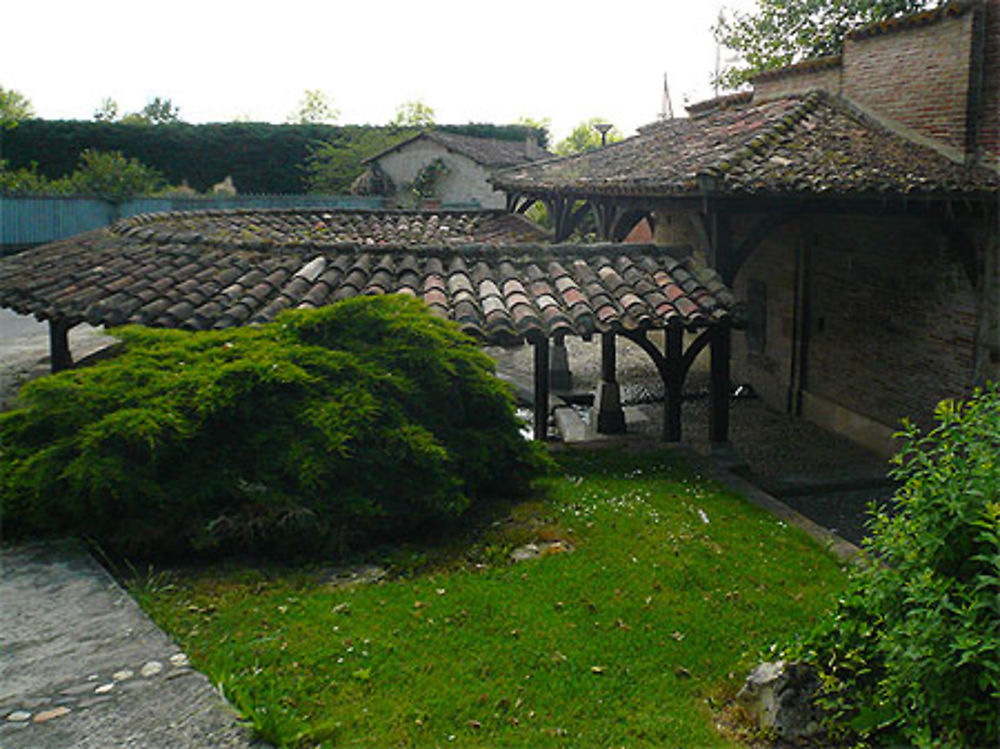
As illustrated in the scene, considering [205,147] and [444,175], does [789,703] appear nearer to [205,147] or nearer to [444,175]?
[444,175]

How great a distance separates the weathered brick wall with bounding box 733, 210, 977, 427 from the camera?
11383mm

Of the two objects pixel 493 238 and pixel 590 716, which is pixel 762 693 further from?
pixel 493 238

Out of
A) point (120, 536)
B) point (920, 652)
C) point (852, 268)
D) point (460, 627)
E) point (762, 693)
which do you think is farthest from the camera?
point (852, 268)

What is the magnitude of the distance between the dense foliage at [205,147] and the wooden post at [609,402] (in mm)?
26314

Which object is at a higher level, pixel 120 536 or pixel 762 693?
pixel 120 536

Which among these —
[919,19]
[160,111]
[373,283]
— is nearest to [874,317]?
[919,19]

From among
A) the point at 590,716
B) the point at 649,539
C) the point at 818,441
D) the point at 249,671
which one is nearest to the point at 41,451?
the point at 249,671

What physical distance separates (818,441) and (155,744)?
11.3m

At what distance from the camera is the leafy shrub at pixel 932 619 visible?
139 inches

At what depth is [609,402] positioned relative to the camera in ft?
44.9

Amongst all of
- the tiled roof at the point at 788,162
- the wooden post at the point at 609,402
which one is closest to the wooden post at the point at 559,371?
the tiled roof at the point at 788,162

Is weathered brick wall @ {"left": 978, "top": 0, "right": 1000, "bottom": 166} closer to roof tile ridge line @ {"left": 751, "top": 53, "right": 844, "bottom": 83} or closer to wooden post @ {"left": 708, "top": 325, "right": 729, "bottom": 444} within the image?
roof tile ridge line @ {"left": 751, "top": 53, "right": 844, "bottom": 83}

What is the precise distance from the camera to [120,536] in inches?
239

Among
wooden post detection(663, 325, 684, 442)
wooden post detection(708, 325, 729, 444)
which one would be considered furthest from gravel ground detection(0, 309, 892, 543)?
wooden post detection(663, 325, 684, 442)
